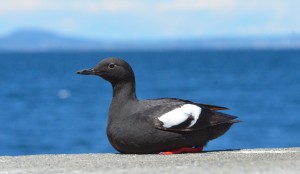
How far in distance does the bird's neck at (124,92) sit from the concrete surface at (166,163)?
724 millimetres

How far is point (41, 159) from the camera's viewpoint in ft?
34.0

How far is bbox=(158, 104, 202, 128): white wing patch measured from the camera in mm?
10555

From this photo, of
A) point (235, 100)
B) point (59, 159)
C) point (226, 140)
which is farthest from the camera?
point (235, 100)

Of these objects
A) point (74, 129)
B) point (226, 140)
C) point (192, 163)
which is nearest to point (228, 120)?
point (192, 163)

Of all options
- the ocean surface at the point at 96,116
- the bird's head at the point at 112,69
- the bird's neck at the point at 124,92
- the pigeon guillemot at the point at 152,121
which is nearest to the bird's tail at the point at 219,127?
the pigeon guillemot at the point at 152,121

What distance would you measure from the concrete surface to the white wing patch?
0.41 meters

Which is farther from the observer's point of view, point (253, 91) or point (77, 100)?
point (253, 91)

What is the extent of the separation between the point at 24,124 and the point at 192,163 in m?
36.4

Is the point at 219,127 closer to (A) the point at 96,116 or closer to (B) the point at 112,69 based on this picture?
(B) the point at 112,69

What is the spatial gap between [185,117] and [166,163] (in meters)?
1.26

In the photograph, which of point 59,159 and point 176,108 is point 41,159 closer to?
point 59,159

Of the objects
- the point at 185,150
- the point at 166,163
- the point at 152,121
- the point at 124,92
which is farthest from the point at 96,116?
the point at 166,163

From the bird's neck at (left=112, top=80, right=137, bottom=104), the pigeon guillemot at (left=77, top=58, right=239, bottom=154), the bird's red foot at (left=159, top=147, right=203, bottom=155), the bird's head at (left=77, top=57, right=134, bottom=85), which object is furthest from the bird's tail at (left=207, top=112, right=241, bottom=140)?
the bird's head at (left=77, top=57, right=134, bottom=85)

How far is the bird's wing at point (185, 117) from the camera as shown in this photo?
1055 centimetres
